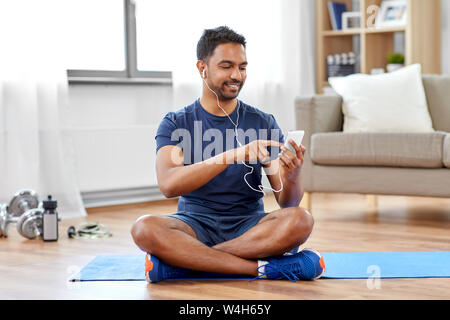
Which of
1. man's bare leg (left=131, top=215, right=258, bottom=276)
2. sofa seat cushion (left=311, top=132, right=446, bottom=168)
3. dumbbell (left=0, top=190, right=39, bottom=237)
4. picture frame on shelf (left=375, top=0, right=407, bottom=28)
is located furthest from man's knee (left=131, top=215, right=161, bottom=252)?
picture frame on shelf (left=375, top=0, right=407, bottom=28)

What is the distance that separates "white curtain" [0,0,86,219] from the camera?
143 inches

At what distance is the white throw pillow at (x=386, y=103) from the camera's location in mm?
3715

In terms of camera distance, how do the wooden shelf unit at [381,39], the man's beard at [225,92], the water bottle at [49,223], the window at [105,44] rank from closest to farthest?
the man's beard at [225,92], the water bottle at [49,223], the window at [105,44], the wooden shelf unit at [381,39]

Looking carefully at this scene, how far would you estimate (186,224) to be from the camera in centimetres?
233

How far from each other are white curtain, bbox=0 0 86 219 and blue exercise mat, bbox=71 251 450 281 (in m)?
1.13

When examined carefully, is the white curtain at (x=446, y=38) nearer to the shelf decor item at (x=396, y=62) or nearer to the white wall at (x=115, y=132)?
the shelf decor item at (x=396, y=62)

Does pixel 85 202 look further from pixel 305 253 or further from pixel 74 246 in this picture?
pixel 305 253

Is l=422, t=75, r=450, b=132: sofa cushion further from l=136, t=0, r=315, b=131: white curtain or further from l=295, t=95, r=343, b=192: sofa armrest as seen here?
l=136, t=0, r=315, b=131: white curtain

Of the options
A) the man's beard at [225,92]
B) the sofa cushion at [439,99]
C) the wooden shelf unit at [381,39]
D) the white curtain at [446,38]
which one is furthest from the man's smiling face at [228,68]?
the white curtain at [446,38]

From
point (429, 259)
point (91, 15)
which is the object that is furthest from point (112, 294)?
point (91, 15)

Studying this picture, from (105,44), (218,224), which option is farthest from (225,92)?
(105,44)

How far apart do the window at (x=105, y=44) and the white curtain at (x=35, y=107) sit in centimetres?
21

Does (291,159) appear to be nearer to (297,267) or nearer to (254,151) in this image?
(254,151)

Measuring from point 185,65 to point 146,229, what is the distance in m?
2.31
